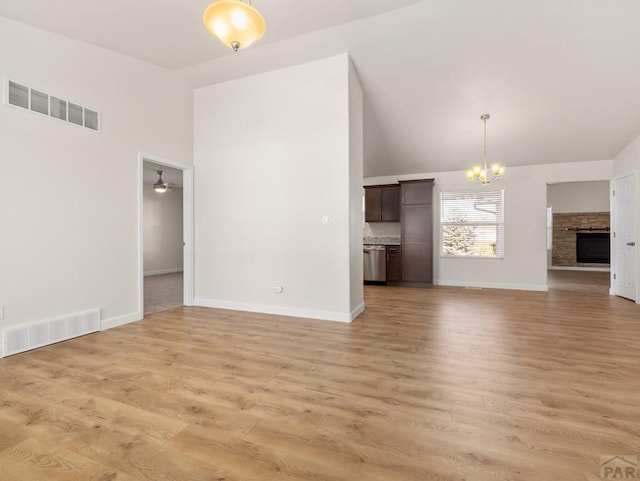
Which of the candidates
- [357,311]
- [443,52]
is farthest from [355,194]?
[443,52]

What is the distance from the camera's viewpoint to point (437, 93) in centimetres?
464

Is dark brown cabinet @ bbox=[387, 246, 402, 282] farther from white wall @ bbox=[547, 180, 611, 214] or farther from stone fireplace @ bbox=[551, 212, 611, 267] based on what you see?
stone fireplace @ bbox=[551, 212, 611, 267]

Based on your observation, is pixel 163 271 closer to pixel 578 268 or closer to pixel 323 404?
pixel 323 404

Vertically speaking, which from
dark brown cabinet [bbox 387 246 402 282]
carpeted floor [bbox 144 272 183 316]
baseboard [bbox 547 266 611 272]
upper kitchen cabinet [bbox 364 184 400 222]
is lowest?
carpeted floor [bbox 144 272 183 316]

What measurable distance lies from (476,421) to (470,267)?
5.59 meters

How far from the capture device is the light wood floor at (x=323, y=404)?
149cm

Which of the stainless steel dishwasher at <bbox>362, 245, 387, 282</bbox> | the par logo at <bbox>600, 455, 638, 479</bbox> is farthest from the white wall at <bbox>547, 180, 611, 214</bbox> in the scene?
the par logo at <bbox>600, 455, 638, 479</bbox>

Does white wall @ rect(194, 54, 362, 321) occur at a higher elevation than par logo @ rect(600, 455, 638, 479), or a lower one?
higher

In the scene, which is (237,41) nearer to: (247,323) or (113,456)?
(113,456)

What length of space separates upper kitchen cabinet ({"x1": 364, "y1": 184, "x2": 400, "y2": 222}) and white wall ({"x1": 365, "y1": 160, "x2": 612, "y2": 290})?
4.18 feet

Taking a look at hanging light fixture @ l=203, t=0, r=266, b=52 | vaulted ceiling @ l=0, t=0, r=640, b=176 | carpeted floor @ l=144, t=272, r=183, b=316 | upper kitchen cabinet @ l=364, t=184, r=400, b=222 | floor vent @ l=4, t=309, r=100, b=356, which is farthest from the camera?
upper kitchen cabinet @ l=364, t=184, r=400, b=222

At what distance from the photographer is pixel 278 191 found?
4367mm

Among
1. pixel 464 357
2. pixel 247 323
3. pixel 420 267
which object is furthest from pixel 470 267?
pixel 247 323

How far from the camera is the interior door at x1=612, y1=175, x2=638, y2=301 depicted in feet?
17.3
